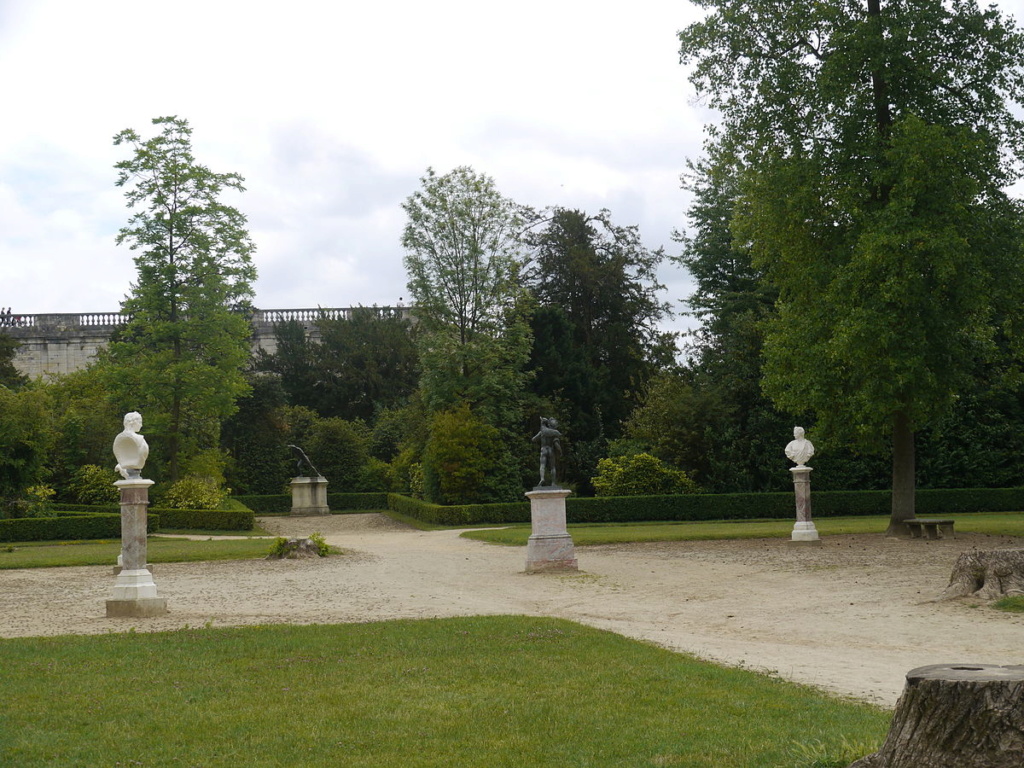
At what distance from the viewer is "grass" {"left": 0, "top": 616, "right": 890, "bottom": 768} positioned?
5.46 meters

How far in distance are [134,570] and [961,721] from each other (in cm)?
1078

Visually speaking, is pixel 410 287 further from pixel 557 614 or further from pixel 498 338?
→ pixel 557 614

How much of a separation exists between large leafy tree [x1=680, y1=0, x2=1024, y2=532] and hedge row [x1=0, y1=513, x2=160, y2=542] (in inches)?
702

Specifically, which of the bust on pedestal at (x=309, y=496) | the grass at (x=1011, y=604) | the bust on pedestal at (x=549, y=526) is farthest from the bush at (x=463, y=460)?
the grass at (x=1011, y=604)

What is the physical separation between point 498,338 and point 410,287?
386 cm

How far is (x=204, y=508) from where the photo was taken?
108 feet

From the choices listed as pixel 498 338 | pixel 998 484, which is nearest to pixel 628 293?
pixel 498 338

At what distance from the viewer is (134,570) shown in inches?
504

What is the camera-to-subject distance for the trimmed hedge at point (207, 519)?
102 feet

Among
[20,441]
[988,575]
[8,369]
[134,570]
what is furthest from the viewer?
[8,369]

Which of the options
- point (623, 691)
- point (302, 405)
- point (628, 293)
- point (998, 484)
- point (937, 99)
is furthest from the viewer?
point (302, 405)

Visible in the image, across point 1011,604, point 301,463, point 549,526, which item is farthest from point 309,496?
point 1011,604

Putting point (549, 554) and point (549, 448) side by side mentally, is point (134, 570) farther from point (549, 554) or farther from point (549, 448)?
point (549, 448)

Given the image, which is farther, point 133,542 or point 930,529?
point 930,529
